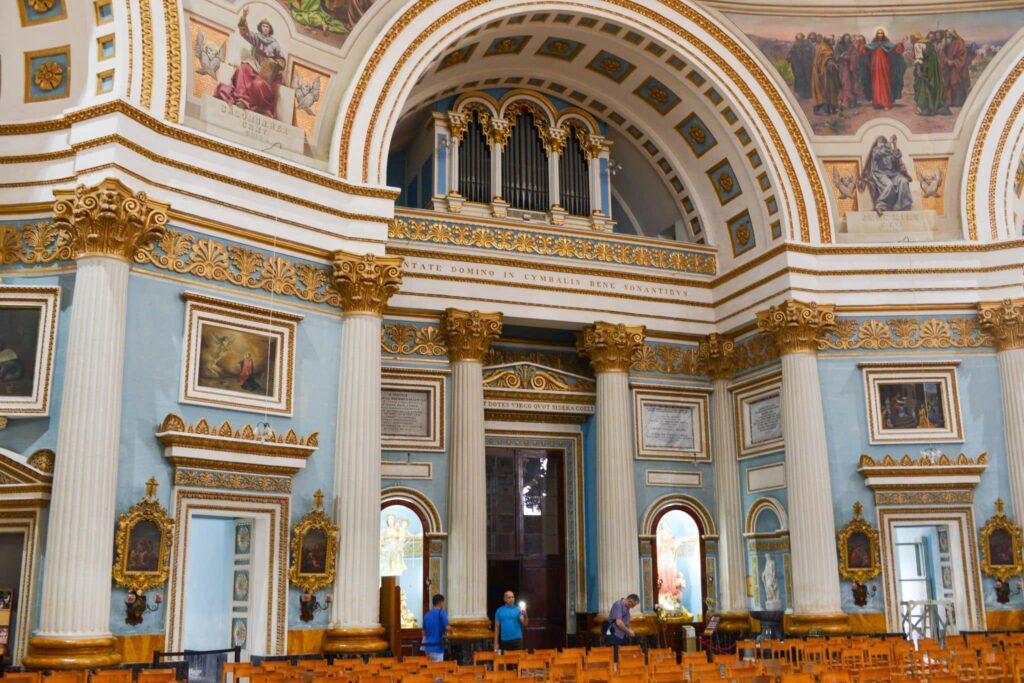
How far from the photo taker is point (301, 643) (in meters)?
16.5

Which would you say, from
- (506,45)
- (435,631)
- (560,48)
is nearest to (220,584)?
(435,631)

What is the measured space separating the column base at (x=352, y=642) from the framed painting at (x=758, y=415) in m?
9.75

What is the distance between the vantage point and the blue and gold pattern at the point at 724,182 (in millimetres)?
23844

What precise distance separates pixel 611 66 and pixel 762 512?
10.5 m

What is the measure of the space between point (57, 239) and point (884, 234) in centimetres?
1642

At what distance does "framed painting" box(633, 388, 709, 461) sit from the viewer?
76.7 feet

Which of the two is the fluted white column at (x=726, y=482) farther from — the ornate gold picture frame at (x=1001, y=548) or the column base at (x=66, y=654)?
the column base at (x=66, y=654)

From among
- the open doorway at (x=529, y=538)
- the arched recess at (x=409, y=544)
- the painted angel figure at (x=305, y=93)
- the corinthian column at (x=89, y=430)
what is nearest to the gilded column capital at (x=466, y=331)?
the open doorway at (x=529, y=538)

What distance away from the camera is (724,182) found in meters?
24.2

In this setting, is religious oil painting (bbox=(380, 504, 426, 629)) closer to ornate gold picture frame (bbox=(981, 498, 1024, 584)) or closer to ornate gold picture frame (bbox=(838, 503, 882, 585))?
ornate gold picture frame (bbox=(838, 503, 882, 585))

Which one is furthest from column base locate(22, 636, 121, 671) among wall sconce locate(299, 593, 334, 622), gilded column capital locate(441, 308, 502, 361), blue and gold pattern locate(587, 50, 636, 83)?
blue and gold pattern locate(587, 50, 636, 83)

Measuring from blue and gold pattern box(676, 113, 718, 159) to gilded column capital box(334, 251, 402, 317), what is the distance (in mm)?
9094

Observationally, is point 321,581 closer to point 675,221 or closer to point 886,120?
point 675,221

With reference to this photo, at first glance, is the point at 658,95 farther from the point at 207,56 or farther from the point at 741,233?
the point at 207,56
